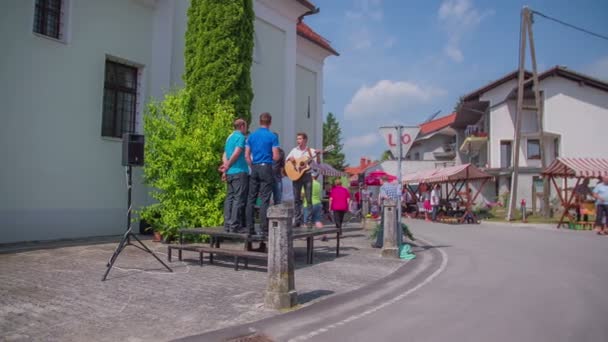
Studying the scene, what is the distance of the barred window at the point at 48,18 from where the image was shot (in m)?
10.5

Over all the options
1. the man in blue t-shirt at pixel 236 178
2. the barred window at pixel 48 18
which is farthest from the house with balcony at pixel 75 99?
the man in blue t-shirt at pixel 236 178

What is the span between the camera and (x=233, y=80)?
11.8m

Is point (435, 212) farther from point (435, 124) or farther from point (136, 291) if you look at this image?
point (435, 124)

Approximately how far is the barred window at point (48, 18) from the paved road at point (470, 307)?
31.3ft

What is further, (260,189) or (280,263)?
(260,189)

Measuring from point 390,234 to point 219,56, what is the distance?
646 cm

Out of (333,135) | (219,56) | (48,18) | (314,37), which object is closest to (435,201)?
(314,37)

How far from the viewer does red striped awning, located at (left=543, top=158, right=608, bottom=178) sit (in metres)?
18.8

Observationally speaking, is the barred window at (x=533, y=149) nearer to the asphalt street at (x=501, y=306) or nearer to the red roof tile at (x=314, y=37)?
the red roof tile at (x=314, y=37)

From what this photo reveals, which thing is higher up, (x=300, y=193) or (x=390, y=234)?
(x=300, y=193)

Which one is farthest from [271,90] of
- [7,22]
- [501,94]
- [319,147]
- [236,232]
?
[501,94]

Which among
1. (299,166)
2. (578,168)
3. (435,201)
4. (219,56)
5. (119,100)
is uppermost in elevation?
(219,56)

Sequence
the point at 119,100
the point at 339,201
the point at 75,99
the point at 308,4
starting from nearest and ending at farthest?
1. the point at 75,99
2. the point at 339,201
3. the point at 119,100
4. the point at 308,4

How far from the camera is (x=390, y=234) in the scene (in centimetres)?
956
